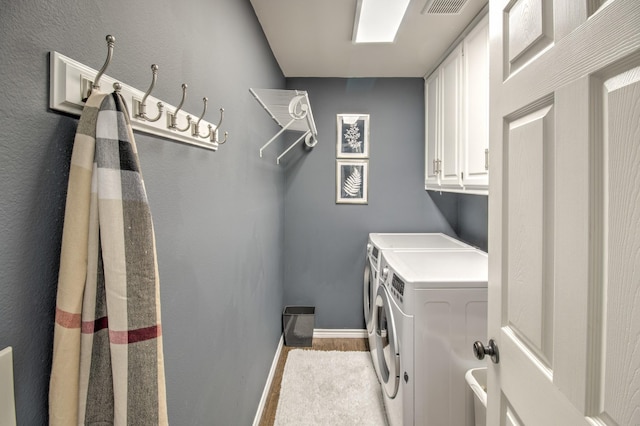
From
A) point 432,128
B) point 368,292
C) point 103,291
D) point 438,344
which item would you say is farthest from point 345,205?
point 103,291

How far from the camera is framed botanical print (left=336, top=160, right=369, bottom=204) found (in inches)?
124

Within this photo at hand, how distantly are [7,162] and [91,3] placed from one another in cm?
37

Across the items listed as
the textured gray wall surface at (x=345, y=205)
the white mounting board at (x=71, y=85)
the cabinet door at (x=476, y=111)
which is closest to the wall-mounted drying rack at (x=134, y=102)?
the white mounting board at (x=71, y=85)

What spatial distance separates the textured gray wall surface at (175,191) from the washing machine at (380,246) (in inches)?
31.2

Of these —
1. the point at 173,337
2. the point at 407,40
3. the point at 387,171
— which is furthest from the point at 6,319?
the point at 387,171

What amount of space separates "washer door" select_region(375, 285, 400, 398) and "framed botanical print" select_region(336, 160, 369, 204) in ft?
3.99

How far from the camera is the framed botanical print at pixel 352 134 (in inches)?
123

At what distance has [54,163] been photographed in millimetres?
575

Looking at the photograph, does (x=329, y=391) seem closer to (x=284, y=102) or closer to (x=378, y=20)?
(x=284, y=102)

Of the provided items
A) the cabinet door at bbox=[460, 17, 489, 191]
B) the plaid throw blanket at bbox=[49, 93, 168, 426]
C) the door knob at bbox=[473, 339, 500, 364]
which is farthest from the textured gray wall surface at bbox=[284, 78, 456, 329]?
the plaid throw blanket at bbox=[49, 93, 168, 426]

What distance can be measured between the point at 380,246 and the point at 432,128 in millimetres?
1190

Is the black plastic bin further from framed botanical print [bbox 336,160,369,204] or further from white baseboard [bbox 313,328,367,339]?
framed botanical print [bbox 336,160,369,204]

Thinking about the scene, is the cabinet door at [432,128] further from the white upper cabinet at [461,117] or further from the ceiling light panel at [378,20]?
the ceiling light panel at [378,20]

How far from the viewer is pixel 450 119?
240 cm
